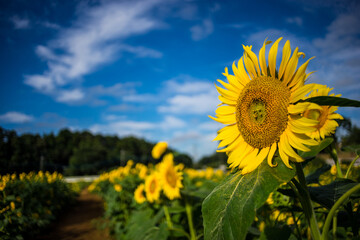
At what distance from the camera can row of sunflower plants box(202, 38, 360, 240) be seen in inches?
28.8

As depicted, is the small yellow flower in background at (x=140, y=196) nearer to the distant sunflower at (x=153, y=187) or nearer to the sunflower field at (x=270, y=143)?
the distant sunflower at (x=153, y=187)

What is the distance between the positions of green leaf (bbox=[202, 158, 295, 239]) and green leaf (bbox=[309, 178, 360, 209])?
0.89ft

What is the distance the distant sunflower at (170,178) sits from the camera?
2.93 m

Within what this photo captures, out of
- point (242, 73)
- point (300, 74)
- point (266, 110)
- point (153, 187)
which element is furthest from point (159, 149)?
point (300, 74)

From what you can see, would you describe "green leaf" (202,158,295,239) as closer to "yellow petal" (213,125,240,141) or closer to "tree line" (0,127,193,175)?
"yellow petal" (213,125,240,141)

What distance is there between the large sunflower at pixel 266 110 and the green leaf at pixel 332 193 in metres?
0.24

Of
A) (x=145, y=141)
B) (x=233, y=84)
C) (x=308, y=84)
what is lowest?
(x=308, y=84)

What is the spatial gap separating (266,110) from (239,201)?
370 millimetres

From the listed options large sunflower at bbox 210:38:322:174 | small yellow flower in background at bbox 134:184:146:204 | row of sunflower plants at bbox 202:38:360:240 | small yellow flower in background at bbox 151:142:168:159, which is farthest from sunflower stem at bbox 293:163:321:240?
small yellow flower in background at bbox 134:184:146:204

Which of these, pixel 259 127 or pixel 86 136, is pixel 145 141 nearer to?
pixel 86 136

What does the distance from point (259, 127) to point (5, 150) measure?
541cm

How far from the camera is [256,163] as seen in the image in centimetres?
89

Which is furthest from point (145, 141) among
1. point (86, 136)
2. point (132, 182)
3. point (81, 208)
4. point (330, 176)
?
point (330, 176)

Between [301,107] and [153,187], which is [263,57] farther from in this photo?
[153,187]
